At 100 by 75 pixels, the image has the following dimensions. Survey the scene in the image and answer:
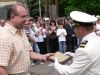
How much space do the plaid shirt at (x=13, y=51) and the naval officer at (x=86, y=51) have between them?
1.77 feet

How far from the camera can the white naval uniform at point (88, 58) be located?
4492mm

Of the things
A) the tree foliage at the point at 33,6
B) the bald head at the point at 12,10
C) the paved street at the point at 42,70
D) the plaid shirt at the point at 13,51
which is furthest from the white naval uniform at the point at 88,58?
the tree foliage at the point at 33,6

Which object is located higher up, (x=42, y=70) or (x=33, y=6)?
(x=42, y=70)

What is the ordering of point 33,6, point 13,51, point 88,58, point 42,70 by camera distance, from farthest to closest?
point 33,6
point 42,70
point 13,51
point 88,58

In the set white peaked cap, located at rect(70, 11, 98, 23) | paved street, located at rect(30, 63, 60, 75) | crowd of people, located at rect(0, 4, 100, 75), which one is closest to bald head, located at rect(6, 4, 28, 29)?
crowd of people, located at rect(0, 4, 100, 75)

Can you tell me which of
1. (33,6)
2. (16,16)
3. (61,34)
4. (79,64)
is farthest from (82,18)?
(33,6)

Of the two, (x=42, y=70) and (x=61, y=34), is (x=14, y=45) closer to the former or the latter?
(x=42, y=70)

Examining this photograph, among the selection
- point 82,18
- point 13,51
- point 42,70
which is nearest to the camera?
point 82,18

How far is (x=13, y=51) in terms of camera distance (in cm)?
483

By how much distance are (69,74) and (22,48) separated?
0.66 m

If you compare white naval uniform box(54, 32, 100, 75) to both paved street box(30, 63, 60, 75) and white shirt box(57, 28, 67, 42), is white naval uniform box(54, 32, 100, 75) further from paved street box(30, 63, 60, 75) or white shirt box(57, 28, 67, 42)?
white shirt box(57, 28, 67, 42)

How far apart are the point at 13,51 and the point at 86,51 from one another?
0.88 metres

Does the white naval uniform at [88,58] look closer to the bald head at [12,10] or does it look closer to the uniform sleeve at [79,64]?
the uniform sleeve at [79,64]

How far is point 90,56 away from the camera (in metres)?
4.48
